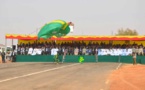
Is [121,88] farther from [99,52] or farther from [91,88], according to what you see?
[99,52]

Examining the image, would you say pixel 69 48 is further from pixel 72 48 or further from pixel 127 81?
pixel 127 81

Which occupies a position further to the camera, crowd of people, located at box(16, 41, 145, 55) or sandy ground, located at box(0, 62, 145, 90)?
crowd of people, located at box(16, 41, 145, 55)

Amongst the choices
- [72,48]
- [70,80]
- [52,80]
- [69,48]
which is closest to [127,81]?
[70,80]

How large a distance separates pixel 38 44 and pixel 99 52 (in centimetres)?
863

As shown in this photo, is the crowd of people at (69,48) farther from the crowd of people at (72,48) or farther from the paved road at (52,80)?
the paved road at (52,80)

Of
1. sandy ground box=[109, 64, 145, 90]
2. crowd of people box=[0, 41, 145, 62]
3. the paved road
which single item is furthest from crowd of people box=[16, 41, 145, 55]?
sandy ground box=[109, 64, 145, 90]

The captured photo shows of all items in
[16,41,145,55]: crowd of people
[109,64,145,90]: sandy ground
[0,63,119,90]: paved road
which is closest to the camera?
[0,63,119,90]: paved road

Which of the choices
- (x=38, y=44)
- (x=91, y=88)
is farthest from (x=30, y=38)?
(x=91, y=88)

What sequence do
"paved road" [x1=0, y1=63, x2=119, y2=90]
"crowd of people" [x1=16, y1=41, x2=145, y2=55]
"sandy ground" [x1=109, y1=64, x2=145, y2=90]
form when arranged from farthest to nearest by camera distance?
1. "crowd of people" [x1=16, y1=41, x2=145, y2=55]
2. "sandy ground" [x1=109, y1=64, x2=145, y2=90]
3. "paved road" [x1=0, y1=63, x2=119, y2=90]

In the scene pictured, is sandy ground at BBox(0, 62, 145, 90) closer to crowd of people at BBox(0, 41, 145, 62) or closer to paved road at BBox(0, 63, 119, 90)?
paved road at BBox(0, 63, 119, 90)

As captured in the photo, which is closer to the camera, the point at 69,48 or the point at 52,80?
the point at 52,80

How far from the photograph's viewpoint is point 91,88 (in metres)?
14.7

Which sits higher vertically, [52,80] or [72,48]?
[72,48]

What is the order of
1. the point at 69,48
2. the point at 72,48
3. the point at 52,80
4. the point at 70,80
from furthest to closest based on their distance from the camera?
1. the point at 72,48
2. the point at 69,48
3. the point at 70,80
4. the point at 52,80
